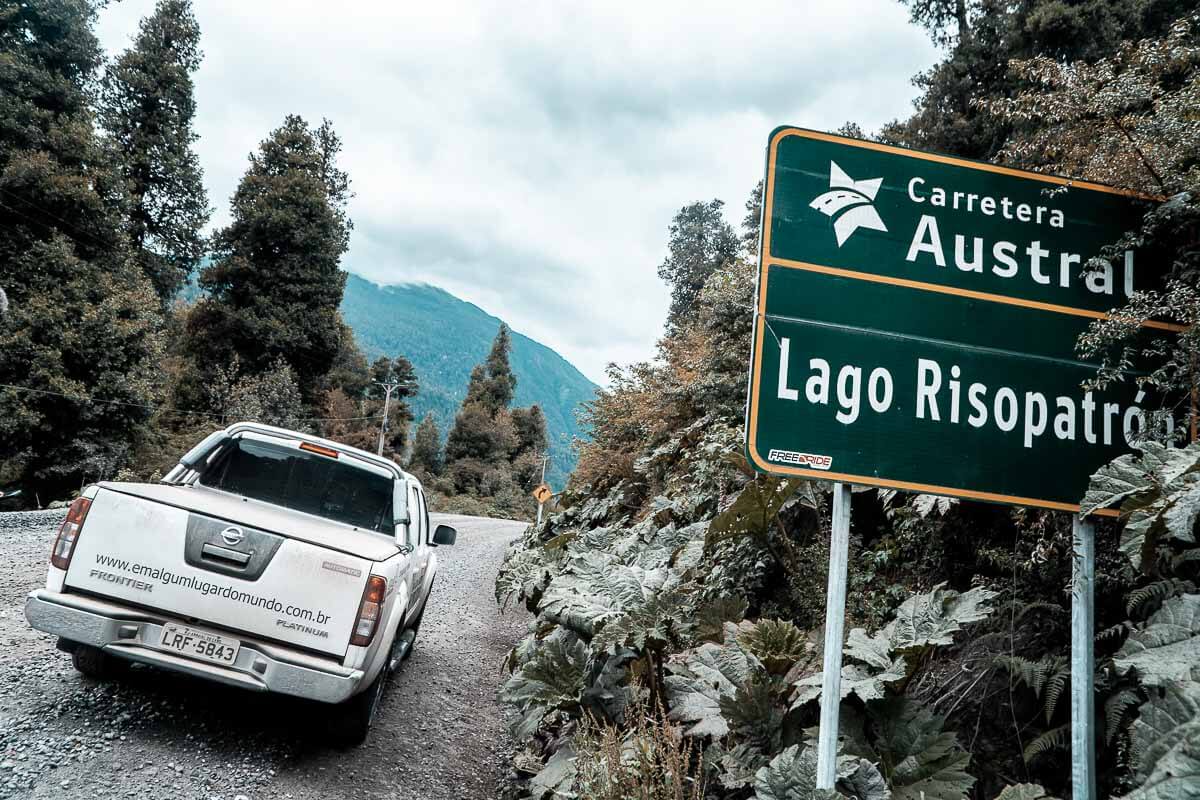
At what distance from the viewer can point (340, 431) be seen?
36438 millimetres

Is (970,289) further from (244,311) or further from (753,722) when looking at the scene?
(244,311)

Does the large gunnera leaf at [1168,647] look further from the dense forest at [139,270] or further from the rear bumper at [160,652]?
the dense forest at [139,270]

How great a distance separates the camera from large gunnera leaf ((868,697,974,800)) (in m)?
2.32

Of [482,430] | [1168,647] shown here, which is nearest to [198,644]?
[1168,647]

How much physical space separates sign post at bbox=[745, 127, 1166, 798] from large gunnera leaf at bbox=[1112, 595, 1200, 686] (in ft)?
1.12

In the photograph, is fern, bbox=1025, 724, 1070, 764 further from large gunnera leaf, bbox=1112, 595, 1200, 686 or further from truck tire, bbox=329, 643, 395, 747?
truck tire, bbox=329, 643, 395, 747

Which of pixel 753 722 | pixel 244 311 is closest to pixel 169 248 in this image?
pixel 244 311

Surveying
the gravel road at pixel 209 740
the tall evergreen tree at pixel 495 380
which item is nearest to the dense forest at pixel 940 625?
the gravel road at pixel 209 740

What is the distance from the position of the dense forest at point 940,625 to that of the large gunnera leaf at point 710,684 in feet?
0.03

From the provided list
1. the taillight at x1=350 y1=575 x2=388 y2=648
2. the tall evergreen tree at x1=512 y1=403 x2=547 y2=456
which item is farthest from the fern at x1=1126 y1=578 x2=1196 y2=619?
the tall evergreen tree at x1=512 y1=403 x2=547 y2=456

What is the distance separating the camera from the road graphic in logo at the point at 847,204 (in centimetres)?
244

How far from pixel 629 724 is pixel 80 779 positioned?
2533 mm

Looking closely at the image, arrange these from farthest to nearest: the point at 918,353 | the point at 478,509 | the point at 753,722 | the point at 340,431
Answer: the point at 478,509
the point at 340,431
the point at 753,722
the point at 918,353

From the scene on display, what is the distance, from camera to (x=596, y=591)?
394 cm
